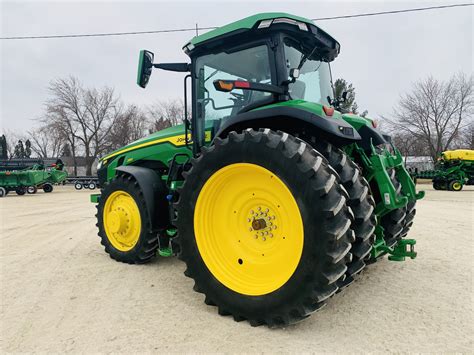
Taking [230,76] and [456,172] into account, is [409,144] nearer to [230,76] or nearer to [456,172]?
[456,172]

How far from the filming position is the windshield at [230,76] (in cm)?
326

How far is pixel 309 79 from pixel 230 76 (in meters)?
0.83

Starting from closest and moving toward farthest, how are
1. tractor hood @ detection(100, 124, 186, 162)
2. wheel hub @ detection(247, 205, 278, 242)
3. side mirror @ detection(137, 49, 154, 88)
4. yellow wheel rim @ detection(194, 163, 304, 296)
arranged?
1. yellow wheel rim @ detection(194, 163, 304, 296)
2. wheel hub @ detection(247, 205, 278, 242)
3. side mirror @ detection(137, 49, 154, 88)
4. tractor hood @ detection(100, 124, 186, 162)

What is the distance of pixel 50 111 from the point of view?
36375mm

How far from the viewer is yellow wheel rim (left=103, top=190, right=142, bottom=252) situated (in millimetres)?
4262

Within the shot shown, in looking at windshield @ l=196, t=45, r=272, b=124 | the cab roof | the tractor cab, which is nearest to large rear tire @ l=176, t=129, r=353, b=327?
the tractor cab

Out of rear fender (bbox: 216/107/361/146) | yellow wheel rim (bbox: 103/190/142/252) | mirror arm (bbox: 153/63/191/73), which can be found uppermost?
mirror arm (bbox: 153/63/191/73)

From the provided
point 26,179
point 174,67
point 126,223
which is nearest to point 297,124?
point 174,67

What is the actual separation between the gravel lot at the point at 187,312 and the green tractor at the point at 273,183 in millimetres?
248

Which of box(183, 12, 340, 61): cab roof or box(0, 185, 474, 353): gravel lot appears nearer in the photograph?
box(0, 185, 474, 353): gravel lot

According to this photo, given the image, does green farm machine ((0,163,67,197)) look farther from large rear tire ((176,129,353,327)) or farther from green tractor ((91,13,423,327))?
Result: large rear tire ((176,129,353,327))

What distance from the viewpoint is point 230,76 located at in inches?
142

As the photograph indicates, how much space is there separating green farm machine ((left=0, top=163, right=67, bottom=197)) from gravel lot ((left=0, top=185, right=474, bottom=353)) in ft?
56.7

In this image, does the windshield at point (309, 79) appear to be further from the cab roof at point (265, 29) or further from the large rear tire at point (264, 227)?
the large rear tire at point (264, 227)
